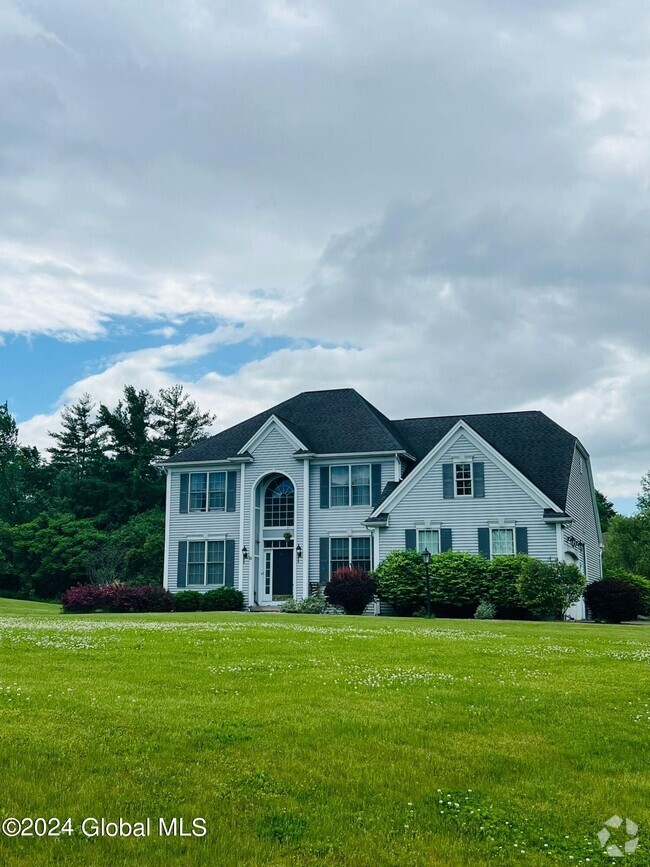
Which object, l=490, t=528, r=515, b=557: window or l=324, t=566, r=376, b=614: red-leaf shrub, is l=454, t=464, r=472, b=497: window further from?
l=324, t=566, r=376, b=614: red-leaf shrub

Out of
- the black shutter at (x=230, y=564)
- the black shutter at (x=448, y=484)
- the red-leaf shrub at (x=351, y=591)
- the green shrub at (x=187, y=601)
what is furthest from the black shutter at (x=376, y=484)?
the green shrub at (x=187, y=601)

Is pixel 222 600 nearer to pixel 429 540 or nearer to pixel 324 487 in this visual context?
pixel 324 487

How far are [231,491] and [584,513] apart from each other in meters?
16.9

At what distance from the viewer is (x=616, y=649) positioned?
1495 cm

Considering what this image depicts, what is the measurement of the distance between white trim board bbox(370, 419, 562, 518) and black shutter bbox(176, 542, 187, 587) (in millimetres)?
9816

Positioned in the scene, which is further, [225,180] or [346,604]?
[346,604]

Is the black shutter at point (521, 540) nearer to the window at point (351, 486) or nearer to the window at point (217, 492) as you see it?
the window at point (351, 486)

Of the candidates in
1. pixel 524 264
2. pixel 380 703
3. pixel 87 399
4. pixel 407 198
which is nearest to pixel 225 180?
pixel 407 198

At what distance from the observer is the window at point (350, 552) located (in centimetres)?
3709

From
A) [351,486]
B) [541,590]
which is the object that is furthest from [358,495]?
[541,590]

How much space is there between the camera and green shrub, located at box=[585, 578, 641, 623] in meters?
30.5

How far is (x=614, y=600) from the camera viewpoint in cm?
3055

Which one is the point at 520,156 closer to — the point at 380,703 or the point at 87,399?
the point at 380,703

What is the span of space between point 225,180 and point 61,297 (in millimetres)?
12008
